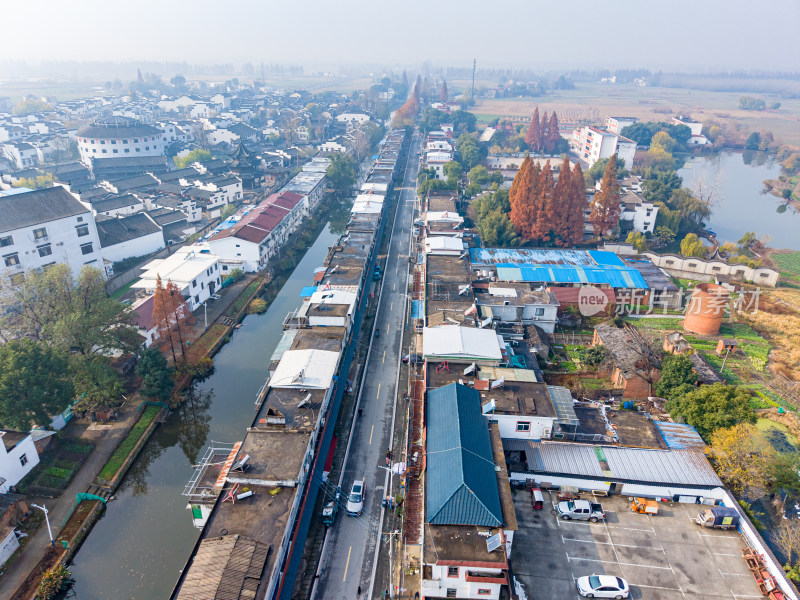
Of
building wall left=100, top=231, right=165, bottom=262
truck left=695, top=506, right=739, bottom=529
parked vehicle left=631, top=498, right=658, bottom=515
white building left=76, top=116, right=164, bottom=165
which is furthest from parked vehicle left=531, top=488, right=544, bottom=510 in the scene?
white building left=76, top=116, right=164, bottom=165

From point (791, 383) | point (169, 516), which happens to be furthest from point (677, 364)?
point (169, 516)

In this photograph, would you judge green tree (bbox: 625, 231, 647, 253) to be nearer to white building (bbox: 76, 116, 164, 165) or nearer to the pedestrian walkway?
the pedestrian walkway

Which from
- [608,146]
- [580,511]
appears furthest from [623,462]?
[608,146]

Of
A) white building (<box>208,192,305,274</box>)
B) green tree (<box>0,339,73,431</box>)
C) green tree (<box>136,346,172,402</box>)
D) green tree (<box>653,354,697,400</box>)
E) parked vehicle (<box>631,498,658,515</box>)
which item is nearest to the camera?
parked vehicle (<box>631,498,658,515</box>)

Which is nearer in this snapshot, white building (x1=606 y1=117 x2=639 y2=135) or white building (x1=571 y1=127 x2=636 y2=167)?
white building (x1=571 y1=127 x2=636 y2=167)

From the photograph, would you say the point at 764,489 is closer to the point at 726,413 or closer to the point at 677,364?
the point at 726,413

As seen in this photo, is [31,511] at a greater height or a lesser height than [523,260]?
lesser

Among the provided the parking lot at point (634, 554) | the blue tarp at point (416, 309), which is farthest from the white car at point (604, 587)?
the blue tarp at point (416, 309)
